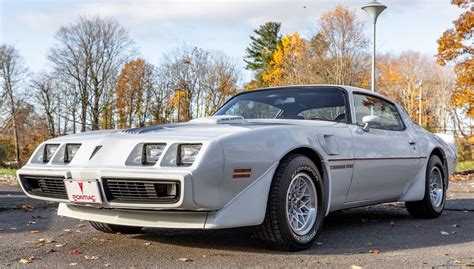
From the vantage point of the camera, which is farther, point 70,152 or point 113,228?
point 113,228

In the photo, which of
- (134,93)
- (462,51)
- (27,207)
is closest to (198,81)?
(134,93)

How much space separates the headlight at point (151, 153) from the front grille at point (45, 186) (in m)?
0.75

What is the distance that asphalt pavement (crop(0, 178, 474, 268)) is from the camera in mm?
3781

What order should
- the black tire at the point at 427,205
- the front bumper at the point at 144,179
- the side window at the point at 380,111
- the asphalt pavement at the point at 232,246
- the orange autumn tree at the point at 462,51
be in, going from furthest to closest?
the orange autumn tree at the point at 462,51 < the black tire at the point at 427,205 < the side window at the point at 380,111 < the asphalt pavement at the point at 232,246 < the front bumper at the point at 144,179

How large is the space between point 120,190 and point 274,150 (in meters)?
1.13

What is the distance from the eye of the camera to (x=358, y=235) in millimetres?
5008

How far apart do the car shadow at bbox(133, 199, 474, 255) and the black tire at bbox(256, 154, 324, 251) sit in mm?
73

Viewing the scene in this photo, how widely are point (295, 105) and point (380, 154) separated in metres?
0.94

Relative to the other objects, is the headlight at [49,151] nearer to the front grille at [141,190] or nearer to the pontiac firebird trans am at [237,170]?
the pontiac firebird trans am at [237,170]

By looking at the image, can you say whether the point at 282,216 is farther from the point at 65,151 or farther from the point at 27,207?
the point at 27,207

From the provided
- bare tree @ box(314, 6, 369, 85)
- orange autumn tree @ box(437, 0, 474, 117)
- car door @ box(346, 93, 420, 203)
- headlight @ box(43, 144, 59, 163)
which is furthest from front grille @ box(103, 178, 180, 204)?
bare tree @ box(314, 6, 369, 85)

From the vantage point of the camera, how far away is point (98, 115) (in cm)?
4178

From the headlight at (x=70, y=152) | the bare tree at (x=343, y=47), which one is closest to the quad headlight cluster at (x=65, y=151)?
the headlight at (x=70, y=152)

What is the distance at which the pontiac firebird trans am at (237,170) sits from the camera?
3.71 m
